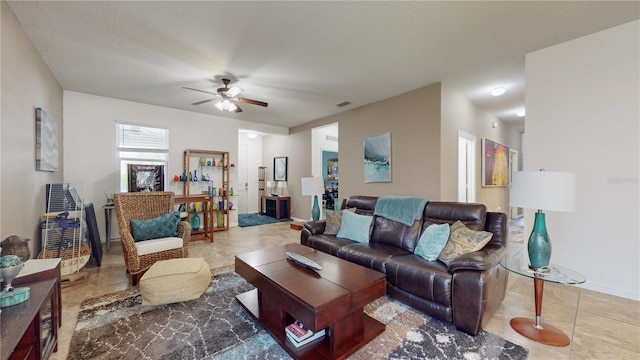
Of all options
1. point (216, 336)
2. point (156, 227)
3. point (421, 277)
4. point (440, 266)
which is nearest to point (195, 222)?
point (156, 227)

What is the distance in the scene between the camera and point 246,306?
2.17 metres

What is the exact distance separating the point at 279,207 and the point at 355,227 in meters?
4.27

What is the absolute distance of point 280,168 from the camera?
773cm

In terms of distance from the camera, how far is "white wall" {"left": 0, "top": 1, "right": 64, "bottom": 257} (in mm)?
2166

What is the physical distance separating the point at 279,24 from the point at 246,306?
2666 millimetres

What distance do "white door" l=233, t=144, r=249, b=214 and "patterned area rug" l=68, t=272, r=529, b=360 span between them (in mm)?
5805

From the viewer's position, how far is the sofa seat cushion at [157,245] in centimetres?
276

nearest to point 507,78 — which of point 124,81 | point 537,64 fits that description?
point 537,64

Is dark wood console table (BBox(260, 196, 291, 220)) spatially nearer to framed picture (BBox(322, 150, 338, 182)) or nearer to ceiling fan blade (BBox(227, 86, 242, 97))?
framed picture (BBox(322, 150, 338, 182))

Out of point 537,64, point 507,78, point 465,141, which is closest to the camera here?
point 537,64

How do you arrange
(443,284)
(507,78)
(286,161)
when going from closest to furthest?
(443,284) < (507,78) < (286,161)

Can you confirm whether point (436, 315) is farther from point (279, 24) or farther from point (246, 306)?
point (279, 24)

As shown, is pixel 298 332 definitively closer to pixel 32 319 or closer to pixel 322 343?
pixel 322 343

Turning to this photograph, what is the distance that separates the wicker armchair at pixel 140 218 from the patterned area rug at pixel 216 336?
0.45m
